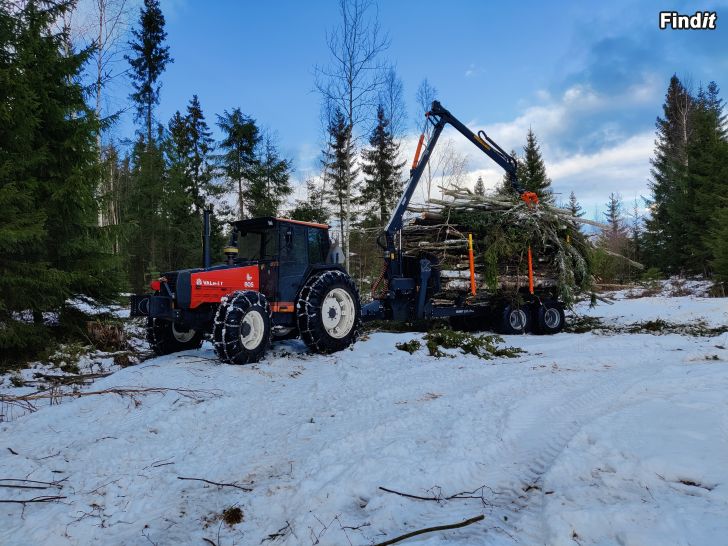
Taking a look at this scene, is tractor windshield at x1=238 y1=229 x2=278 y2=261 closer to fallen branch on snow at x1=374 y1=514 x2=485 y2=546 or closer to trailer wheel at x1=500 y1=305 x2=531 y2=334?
fallen branch on snow at x1=374 y1=514 x2=485 y2=546

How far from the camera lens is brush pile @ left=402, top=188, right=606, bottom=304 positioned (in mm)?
9883

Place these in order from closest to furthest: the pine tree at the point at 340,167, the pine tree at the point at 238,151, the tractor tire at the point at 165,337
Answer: the tractor tire at the point at 165,337 → the pine tree at the point at 340,167 → the pine tree at the point at 238,151

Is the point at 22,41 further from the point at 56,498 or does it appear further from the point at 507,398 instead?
the point at 507,398

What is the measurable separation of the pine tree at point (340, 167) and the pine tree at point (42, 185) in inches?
428

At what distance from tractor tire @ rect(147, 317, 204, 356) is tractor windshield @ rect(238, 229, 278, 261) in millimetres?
1580

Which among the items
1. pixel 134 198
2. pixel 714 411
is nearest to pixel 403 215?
pixel 714 411

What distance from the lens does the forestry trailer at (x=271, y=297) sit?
6016 mm

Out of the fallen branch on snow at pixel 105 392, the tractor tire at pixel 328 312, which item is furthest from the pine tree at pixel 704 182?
the fallen branch on snow at pixel 105 392

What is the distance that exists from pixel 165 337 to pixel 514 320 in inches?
Result: 300

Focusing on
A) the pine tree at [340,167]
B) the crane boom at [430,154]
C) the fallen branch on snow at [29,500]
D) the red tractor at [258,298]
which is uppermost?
the pine tree at [340,167]

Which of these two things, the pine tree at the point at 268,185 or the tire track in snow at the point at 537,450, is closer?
the tire track in snow at the point at 537,450

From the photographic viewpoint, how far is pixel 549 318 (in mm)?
10711

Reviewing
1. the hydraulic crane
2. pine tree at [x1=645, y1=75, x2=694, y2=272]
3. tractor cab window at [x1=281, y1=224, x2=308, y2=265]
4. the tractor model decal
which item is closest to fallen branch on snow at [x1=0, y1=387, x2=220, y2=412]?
the tractor model decal

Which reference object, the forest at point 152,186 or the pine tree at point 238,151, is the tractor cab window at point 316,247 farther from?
the pine tree at point 238,151
